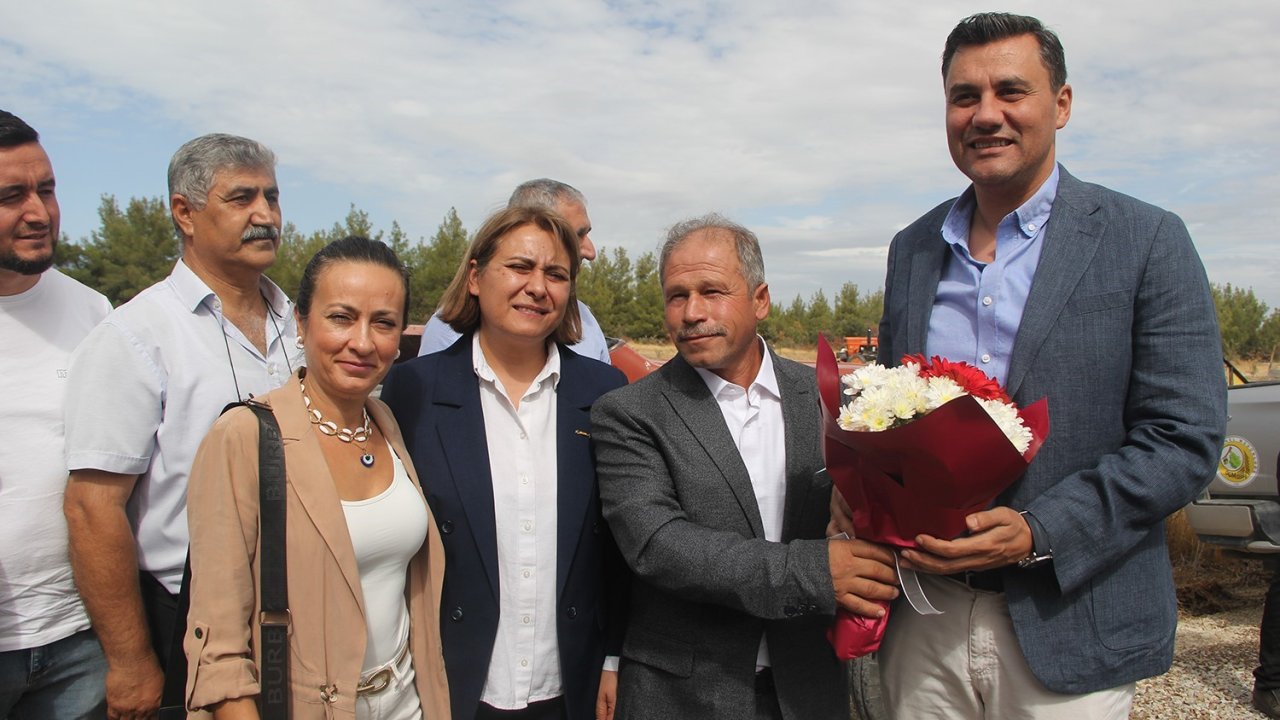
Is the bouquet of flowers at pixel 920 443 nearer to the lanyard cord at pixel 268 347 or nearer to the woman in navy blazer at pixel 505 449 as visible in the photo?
the woman in navy blazer at pixel 505 449

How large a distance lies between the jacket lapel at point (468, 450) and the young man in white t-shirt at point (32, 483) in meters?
1.15

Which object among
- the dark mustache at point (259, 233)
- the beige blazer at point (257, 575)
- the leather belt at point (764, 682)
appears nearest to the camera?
the beige blazer at point (257, 575)

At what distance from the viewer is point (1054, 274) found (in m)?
2.17

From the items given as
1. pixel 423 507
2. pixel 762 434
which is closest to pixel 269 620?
pixel 423 507

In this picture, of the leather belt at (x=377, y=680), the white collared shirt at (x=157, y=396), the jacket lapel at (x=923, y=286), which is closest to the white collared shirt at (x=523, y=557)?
the leather belt at (x=377, y=680)

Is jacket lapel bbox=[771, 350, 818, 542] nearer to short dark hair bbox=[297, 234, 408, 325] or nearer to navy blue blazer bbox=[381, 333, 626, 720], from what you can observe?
navy blue blazer bbox=[381, 333, 626, 720]

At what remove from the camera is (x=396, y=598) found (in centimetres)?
226

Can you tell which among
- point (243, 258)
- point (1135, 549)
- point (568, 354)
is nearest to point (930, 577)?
point (1135, 549)

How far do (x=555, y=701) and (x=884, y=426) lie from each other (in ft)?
4.51

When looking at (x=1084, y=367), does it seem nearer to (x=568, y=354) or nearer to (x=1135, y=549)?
(x=1135, y=549)

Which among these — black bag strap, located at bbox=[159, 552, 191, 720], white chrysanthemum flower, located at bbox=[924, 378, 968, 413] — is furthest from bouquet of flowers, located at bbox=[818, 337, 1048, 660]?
black bag strap, located at bbox=[159, 552, 191, 720]

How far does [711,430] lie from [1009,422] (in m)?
0.83

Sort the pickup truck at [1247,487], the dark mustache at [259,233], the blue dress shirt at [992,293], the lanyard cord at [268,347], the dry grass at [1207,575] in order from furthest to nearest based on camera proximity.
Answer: the dry grass at [1207,575], the pickup truck at [1247,487], the dark mustache at [259,233], the lanyard cord at [268,347], the blue dress shirt at [992,293]

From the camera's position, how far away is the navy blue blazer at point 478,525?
2426 millimetres
